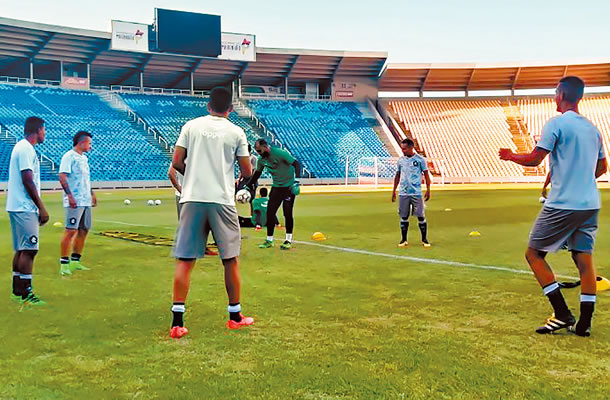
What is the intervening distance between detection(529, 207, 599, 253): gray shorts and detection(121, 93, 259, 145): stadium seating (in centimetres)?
4306

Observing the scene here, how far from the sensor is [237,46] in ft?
168

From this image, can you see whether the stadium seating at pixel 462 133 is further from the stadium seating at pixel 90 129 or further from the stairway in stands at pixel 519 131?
the stadium seating at pixel 90 129

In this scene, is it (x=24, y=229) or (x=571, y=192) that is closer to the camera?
(x=571, y=192)

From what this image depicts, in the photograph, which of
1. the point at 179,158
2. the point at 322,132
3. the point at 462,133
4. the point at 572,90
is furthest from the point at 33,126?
the point at 462,133

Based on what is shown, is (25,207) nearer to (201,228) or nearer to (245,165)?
(201,228)

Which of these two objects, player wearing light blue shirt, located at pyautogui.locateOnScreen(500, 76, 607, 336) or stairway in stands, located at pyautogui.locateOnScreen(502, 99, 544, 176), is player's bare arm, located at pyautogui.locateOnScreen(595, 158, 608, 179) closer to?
player wearing light blue shirt, located at pyautogui.locateOnScreen(500, 76, 607, 336)

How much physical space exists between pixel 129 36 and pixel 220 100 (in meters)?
45.8

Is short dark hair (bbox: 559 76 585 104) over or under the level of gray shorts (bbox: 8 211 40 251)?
over

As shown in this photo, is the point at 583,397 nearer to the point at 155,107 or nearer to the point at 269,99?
the point at 155,107

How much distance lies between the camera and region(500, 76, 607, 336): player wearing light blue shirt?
502 centimetres

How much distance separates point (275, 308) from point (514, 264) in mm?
4348

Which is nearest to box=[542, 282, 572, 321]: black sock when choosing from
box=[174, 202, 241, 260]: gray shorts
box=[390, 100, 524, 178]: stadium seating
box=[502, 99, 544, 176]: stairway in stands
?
box=[174, 202, 241, 260]: gray shorts

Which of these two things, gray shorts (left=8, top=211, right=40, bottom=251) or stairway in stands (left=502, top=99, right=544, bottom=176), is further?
stairway in stands (left=502, top=99, right=544, bottom=176)

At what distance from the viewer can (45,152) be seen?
4000cm
